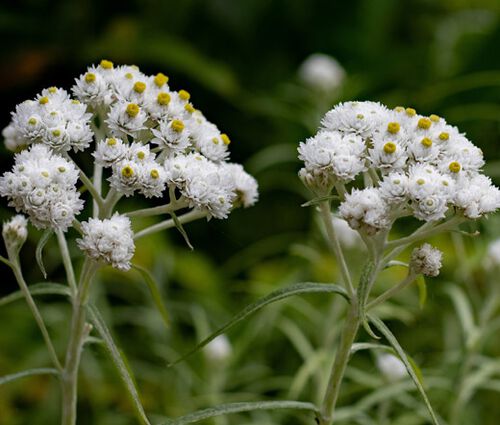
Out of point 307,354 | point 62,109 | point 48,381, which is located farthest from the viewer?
point 48,381

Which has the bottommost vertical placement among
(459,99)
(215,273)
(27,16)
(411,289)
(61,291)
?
(61,291)

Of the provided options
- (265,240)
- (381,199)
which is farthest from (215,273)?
(381,199)

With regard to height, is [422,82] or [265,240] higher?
[422,82]

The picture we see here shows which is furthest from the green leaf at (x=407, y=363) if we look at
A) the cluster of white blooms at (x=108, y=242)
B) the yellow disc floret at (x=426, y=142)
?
the cluster of white blooms at (x=108, y=242)

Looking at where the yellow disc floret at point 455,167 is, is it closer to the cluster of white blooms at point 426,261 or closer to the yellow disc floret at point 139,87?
the cluster of white blooms at point 426,261

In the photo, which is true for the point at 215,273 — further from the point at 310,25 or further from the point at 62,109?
the point at 62,109

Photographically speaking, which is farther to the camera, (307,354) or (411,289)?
(411,289)
